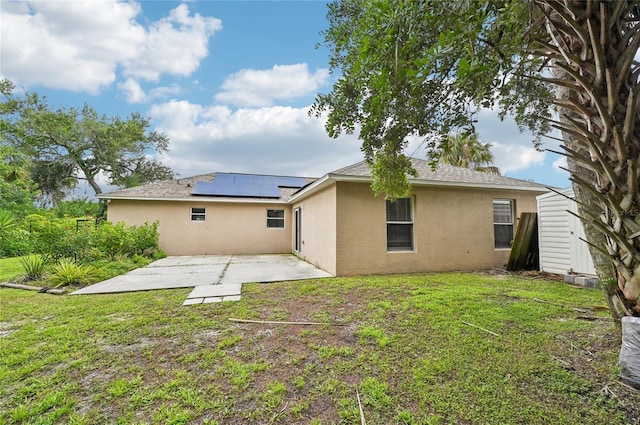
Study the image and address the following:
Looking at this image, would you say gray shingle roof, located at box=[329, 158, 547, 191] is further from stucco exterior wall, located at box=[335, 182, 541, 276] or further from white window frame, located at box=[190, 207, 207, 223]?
white window frame, located at box=[190, 207, 207, 223]

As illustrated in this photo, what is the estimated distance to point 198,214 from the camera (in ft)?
39.0

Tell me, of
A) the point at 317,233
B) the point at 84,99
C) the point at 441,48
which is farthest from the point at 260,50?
the point at 84,99

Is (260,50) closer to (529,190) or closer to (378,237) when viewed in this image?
(378,237)

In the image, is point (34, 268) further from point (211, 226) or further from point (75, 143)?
→ point (75, 143)

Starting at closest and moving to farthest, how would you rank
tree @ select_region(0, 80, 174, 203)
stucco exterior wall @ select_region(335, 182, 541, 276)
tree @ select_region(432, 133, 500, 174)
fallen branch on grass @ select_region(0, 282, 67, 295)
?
fallen branch on grass @ select_region(0, 282, 67, 295) < stucco exterior wall @ select_region(335, 182, 541, 276) < tree @ select_region(0, 80, 174, 203) < tree @ select_region(432, 133, 500, 174)

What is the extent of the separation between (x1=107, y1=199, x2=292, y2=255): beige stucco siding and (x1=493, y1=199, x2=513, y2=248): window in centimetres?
841

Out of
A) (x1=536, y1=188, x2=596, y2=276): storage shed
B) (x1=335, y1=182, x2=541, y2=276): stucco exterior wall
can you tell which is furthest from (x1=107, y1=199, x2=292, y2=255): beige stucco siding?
(x1=536, y1=188, x2=596, y2=276): storage shed

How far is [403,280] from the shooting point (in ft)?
20.4

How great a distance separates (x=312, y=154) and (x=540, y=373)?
15.2 metres

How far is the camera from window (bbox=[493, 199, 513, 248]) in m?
8.24

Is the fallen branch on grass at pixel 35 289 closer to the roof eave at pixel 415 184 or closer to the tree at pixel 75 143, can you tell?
the roof eave at pixel 415 184

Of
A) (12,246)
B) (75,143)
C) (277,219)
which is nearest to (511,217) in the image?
(277,219)

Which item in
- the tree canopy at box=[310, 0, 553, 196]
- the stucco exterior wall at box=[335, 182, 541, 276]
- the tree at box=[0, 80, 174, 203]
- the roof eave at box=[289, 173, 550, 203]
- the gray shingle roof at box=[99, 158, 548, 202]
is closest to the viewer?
the tree canopy at box=[310, 0, 553, 196]

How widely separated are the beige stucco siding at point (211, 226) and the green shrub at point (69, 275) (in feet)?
16.9
